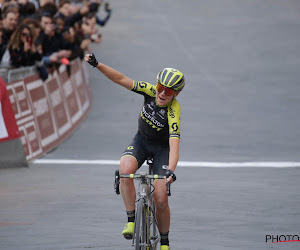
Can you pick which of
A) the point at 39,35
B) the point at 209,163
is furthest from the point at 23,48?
the point at 209,163

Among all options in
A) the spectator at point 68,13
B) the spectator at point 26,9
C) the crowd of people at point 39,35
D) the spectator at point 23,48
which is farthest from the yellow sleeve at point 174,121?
the spectator at point 68,13

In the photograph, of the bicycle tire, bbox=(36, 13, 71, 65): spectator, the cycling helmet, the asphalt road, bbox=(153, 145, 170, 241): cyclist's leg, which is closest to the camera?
the bicycle tire

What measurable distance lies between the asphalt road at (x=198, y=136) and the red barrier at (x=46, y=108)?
360 mm

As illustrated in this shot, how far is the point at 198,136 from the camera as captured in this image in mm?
17125

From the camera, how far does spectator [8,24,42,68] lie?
13.9 meters

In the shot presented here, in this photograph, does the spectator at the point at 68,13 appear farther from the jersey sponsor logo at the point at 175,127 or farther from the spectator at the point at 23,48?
the jersey sponsor logo at the point at 175,127

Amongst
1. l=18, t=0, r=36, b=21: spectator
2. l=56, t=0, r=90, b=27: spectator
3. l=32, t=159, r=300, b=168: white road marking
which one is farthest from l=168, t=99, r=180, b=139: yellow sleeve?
l=56, t=0, r=90, b=27: spectator

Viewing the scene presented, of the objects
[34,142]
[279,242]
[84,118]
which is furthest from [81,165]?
[279,242]

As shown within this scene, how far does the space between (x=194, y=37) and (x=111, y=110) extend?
821 centimetres

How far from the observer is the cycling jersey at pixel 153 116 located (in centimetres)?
796

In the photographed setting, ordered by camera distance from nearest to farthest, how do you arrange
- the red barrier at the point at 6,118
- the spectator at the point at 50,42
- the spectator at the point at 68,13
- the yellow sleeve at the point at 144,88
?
1. the yellow sleeve at the point at 144,88
2. the red barrier at the point at 6,118
3. the spectator at the point at 50,42
4. the spectator at the point at 68,13

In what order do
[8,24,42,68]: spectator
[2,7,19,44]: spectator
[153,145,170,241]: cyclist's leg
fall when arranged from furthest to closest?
[8,24,42,68]: spectator → [2,7,19,44]: spectator → [153,145,170,241]: cyclist's leg

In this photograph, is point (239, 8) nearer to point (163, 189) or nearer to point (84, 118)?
point (84, 118)

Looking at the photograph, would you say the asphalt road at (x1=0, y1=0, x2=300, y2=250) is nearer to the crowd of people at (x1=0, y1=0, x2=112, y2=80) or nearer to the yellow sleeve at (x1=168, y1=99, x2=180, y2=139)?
the yellow sleeve at (x1=168, y1=99, x2=180, y2=139)
